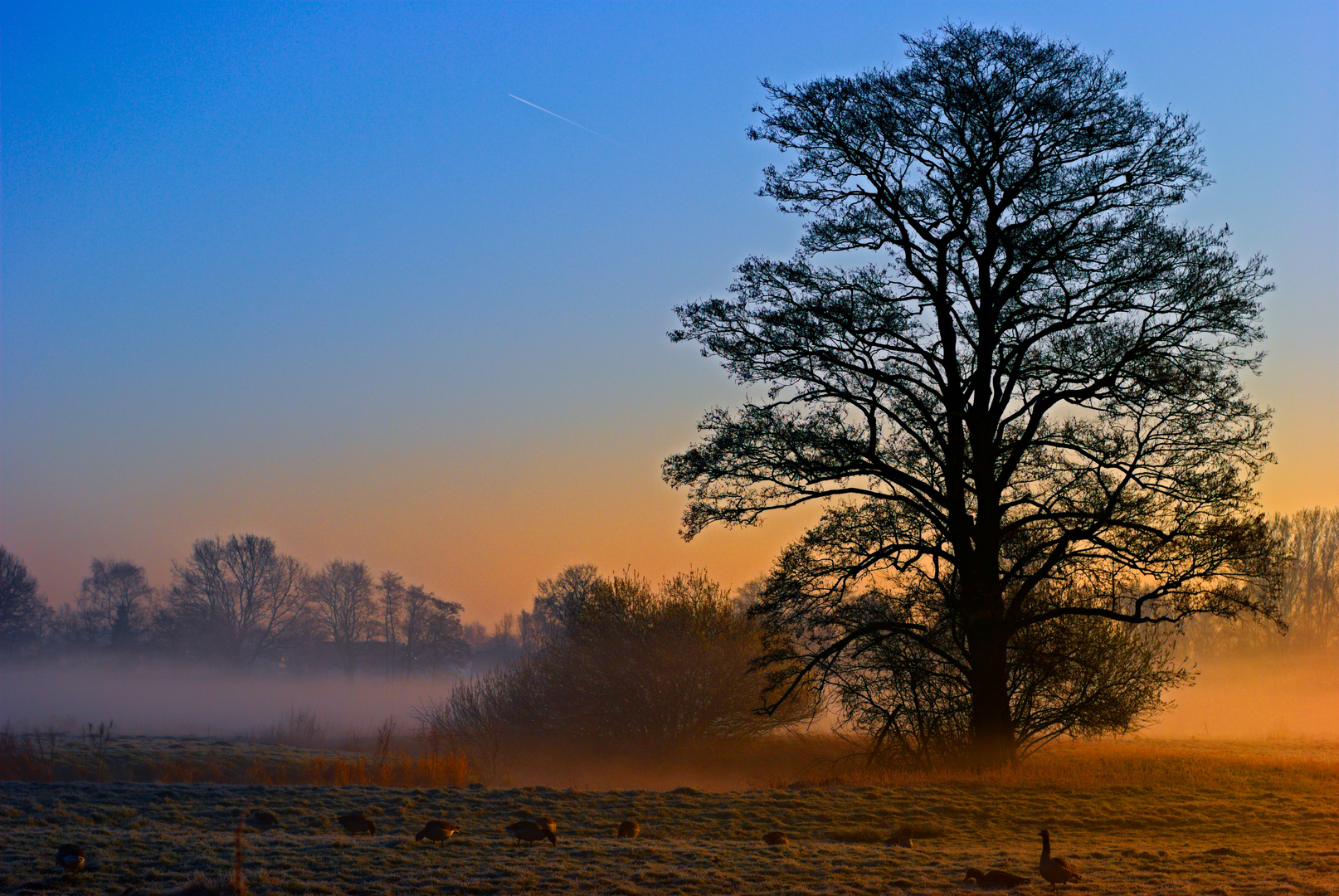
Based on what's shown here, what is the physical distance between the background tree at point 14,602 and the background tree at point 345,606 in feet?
67.1

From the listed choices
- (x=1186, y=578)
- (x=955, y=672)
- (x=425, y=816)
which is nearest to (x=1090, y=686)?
(x=955, y=672)

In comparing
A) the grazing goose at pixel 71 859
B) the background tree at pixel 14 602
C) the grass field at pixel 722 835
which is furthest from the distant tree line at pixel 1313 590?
the background tree at pixel 14 602

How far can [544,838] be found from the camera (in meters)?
9.95

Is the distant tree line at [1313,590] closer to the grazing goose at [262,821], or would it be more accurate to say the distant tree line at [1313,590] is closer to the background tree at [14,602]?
the grazing goose at [262,821]

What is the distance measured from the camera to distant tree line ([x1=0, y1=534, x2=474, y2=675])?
6806 cm

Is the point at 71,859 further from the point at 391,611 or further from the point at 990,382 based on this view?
the point at 391,611

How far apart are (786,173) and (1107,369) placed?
256 inches

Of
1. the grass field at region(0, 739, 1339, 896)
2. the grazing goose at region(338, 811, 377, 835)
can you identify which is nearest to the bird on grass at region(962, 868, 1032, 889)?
the grass field at region(0, 739, 1339, 896)

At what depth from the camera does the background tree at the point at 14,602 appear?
61312 mm

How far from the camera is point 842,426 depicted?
1633cm

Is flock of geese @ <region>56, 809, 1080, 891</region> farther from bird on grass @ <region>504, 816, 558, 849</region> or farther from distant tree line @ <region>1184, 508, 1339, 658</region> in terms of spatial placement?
distant tree line @ <region>1184, 508, 1339, 658</region>

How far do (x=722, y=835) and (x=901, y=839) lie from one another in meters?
2.06

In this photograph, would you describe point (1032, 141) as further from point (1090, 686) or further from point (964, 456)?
point (1090, 686)

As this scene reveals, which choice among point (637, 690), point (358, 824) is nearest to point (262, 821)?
point (358, 824)
